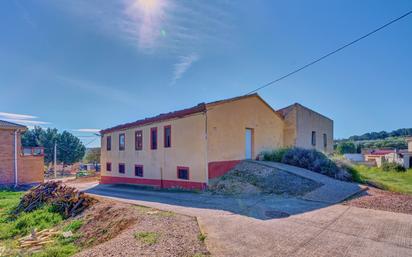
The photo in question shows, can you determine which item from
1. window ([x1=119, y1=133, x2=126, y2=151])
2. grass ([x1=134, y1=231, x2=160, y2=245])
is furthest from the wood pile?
window ([x1=119, y1=133, x2=126, y2=151])

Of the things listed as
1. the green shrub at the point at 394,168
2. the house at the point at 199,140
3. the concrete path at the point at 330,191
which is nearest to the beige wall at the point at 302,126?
the house at the point at 199,140

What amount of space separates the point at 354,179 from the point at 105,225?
1226 centimetres

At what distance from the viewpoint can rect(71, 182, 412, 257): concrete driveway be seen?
4766 millimetres

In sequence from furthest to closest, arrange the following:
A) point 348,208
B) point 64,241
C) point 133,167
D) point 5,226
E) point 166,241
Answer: point 133,167
point 5,226
point 348,208
point 64,241
point 166,241

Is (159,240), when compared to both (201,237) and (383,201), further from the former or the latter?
(383,201)

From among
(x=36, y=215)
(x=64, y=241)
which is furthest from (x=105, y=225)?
(x=36, y=215)

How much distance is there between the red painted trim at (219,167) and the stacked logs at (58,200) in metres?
5.58

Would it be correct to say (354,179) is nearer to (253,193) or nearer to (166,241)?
(253,193)

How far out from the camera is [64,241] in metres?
7.31

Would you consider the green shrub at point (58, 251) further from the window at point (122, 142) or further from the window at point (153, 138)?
the window at point (122, 142)

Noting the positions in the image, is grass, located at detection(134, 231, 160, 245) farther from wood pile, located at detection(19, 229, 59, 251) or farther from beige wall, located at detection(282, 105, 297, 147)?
beige wall, located at detection(282, 105, 297, 147)

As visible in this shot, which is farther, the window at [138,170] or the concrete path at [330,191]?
the window at [138,170]

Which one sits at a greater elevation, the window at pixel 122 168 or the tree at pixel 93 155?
the window at pixel 122 168

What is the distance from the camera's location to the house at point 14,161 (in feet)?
60.9
